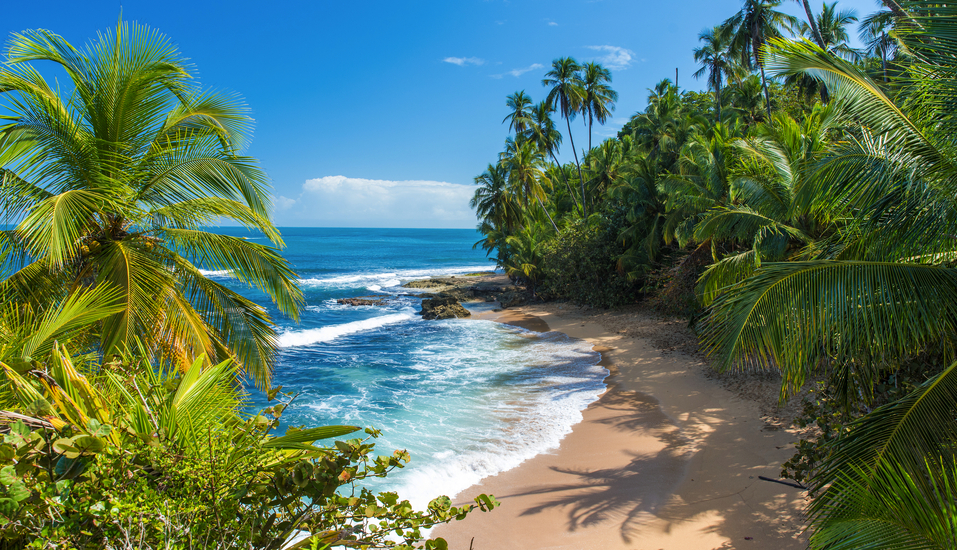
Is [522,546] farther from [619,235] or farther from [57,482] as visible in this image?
[619,235]

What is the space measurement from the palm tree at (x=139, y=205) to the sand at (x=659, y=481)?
427 centimetres

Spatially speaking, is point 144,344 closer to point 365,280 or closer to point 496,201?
point 496,201

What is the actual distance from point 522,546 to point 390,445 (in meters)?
4.43

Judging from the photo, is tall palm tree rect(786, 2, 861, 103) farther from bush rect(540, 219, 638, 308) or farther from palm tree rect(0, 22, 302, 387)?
palm tree rect(0, 22, 302, 387)

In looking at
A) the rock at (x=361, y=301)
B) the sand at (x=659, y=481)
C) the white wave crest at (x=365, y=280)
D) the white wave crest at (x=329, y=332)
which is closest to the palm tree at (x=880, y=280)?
the sand at (x=659, y=481)

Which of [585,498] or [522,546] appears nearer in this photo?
[522,546]

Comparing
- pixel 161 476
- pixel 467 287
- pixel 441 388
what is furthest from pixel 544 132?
pixel 161 476

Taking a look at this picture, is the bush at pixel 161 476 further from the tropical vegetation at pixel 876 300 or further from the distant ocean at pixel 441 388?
the distant ocean at pixel 441 388

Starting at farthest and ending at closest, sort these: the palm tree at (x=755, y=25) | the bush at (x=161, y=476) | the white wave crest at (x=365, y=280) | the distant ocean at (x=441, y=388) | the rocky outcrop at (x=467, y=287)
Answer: the white wave crest at (x=365, y=280)
the rocky outcrop at (x=467, y=287)
the palm tree at (x=755, y=25)
the distant ocean at (x=441, y=388)
the bush at (x=161, y=476)

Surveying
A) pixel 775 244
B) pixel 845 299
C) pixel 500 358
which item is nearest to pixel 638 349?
pixel 500 358

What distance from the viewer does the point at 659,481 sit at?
7.57 metres

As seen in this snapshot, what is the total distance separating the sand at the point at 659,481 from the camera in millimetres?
6223

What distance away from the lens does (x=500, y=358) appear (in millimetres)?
16672

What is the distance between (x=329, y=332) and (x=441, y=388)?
37.3 feet
